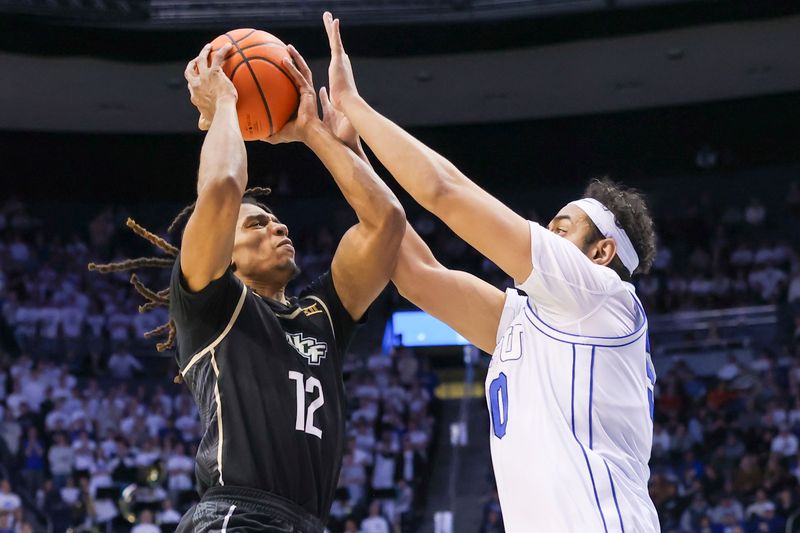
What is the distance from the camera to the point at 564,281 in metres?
3.24

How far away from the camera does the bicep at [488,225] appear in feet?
10.6

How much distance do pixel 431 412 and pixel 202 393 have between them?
1156cm

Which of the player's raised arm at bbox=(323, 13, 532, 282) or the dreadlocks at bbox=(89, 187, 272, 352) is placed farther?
the dreadlocks at bbox=(89, 187, 272, 352)

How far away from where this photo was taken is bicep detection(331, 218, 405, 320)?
12.1 feet

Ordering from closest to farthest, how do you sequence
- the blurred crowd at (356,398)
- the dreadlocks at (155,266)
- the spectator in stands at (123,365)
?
the dreadlocks at (155,266)
the blurred crowd at (356,398)
the spectator in stands at (123,365)

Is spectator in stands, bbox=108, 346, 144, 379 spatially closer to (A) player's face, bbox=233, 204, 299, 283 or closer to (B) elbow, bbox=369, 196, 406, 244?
(A) player's face, bbox=233, 204, 299, 283

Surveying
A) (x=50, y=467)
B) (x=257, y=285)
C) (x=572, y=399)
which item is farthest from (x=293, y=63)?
(x=50, y=467)

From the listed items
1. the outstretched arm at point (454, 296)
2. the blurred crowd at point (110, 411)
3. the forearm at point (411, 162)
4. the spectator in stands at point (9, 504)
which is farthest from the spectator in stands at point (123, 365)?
Result: the forearm at point (411, 162)

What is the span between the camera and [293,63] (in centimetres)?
384

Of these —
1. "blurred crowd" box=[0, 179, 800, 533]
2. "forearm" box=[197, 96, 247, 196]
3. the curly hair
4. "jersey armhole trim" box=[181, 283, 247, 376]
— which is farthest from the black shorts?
"blurred crowd" box=[0, 179, 800, 533]

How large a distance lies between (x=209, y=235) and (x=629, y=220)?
4.77 ft

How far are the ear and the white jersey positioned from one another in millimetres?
193

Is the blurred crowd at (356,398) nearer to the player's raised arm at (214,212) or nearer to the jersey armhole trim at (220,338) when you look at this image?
the jersey armhole trim at (220,338)

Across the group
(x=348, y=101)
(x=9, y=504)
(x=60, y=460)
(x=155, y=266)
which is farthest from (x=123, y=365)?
(x=348, y=101)
